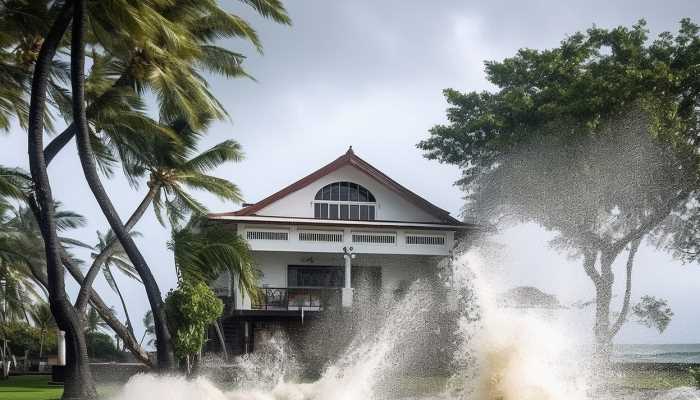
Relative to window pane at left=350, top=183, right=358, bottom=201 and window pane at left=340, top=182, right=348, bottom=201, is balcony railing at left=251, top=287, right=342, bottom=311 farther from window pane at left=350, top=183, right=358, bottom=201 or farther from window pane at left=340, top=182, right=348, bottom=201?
window pane at left=350, top=183, right=358, bottom=201

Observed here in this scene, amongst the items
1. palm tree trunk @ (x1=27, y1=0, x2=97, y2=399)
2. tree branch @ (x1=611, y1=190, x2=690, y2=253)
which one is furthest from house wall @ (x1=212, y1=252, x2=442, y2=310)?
palm tree trunk @ (x1=27, y1=0, x2=97, y2=399)

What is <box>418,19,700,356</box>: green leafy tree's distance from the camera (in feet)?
82.3

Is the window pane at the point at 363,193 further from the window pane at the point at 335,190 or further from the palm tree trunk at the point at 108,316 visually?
the palm tree trunk at the point at 108,316

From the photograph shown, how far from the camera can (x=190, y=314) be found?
67.7 feet

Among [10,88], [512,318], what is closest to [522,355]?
[512,318]

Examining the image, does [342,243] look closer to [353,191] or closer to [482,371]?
[353,191]

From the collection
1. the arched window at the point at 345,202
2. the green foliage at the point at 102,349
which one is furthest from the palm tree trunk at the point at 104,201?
the green foliage at the point at 102,349

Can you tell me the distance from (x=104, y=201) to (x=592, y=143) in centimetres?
1549

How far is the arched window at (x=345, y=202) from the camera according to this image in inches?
1168

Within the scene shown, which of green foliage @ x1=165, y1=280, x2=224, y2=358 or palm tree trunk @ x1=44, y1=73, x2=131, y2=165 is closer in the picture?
palm tree trunk @ x1=44, y1=73, x2=131, y2=165

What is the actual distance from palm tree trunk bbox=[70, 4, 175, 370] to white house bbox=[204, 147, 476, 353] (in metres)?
6.93

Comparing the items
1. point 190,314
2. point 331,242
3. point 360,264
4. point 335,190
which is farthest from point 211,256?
point 360,264

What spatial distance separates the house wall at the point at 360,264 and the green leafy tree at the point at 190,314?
26.6 ft

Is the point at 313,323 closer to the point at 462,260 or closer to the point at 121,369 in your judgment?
the point at 121,369
